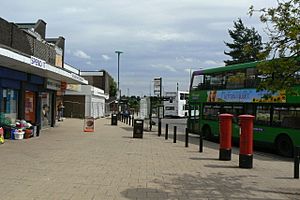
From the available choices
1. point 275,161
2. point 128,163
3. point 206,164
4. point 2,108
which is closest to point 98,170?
point 128,163

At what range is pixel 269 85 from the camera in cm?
938

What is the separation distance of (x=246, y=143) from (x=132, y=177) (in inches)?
157

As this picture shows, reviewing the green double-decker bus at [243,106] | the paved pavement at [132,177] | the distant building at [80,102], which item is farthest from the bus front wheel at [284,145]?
the distant building at [80,102]

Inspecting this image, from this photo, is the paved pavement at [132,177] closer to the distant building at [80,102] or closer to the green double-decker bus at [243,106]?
the green double-decker bus at [243,106]

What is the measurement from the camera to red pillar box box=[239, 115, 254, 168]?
12.9m

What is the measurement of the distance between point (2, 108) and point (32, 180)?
12158 mm

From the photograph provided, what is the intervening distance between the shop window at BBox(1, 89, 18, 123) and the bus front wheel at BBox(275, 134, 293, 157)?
11853 millimetres

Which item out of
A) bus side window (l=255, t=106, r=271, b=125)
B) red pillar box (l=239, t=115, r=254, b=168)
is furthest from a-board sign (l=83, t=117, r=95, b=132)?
red pillar box (l=239, t=115, r=254, b=168)

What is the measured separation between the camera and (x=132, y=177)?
10.5 meters

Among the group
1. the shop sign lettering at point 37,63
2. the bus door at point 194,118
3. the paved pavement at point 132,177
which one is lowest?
the paved pavement at point 132,177

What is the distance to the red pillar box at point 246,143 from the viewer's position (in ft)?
42.4

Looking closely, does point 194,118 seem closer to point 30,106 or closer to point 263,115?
point 263,115

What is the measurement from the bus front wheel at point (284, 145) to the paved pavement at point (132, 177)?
8.05ft

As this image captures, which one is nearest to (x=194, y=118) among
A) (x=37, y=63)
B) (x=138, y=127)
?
(x=138, y=127)
